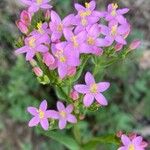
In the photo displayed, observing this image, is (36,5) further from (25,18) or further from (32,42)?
(32,42)

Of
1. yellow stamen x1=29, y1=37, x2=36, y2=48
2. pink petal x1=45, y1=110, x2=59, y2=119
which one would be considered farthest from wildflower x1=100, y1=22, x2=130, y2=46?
pink petal x1=45, y1=110, x2=59, y2=119

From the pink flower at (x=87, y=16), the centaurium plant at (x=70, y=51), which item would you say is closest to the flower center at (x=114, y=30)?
the centaurium plant at (x=70, y=51)

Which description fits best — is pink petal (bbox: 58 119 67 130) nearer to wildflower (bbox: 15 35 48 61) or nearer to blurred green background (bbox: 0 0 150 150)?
wildflower (bbox: 15 35 48 61)

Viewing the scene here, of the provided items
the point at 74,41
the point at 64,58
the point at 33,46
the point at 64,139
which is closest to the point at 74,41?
the point at 74,41

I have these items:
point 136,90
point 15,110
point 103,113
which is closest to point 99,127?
point 103,113

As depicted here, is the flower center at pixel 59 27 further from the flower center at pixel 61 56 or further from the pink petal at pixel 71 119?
the pink petal at pixel 71 119

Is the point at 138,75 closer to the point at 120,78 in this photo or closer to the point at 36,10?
the point at 120,78
